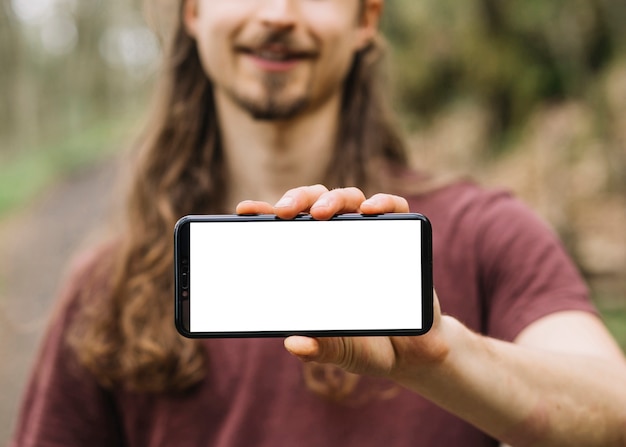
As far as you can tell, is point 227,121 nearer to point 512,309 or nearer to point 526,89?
point 512,309

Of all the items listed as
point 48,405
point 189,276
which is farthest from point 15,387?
point 189,276

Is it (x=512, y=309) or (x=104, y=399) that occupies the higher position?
(x=512, y=309)

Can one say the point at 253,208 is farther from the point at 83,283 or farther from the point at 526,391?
the point at 83,283

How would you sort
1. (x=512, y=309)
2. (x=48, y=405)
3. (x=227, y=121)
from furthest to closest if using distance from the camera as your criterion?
1. (x=227, y=121)
2. (x=48, y=405)
3. (x=512, y=309)

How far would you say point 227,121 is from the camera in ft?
7.59

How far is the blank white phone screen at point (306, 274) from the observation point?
128 centimetres

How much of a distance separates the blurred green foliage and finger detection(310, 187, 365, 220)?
5.99m

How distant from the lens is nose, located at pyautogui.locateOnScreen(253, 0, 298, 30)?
203cm

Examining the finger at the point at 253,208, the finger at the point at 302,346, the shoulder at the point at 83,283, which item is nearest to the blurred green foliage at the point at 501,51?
the shoulder at the point at 83,283

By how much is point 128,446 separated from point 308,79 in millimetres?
1173

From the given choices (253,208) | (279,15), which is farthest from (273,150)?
(253,208)

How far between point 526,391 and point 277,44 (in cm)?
114

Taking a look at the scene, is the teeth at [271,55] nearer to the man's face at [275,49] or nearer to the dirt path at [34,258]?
the man's face at [275,49]

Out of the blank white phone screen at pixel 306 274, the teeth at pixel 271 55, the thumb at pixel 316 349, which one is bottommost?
the thumb at pixel 316 349
